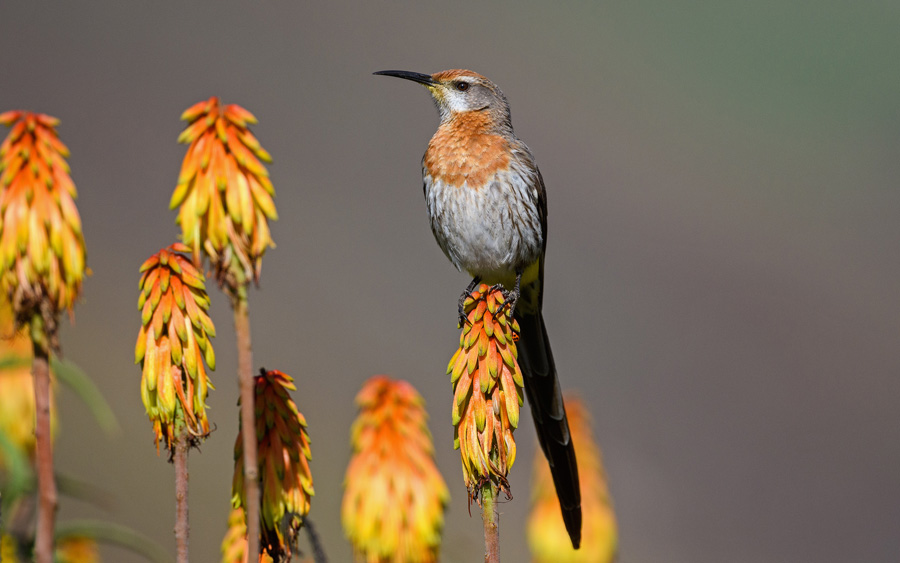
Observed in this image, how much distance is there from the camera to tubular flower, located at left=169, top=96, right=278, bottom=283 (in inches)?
90.7

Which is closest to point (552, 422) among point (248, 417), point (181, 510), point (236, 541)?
point (236, 541)

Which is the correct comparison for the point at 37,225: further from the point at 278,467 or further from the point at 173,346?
the point at 278,467

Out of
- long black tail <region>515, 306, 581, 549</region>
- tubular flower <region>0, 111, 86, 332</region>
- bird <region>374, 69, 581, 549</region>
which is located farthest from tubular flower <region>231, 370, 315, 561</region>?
bird <region>374, 69, 581, 549</region>

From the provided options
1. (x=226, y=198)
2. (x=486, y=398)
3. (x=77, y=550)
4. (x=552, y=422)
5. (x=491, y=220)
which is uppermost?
(x=491, y=220)

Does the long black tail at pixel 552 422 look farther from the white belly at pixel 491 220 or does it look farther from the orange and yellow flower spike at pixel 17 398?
the orange and yellow flower spike at pixel 17 398

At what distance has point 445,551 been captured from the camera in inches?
143

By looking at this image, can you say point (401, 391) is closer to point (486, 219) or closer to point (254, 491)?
point (254, 491)

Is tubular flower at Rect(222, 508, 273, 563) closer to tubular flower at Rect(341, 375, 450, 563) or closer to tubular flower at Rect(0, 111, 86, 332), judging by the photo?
tubular flower at Rect(341, 375, 450, 563)

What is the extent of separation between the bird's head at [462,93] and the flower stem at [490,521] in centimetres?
504

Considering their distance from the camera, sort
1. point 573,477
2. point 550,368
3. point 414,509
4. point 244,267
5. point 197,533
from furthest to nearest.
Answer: point 197,533 < point 550,368 < point 573,477 < point 414,509 < point 244,267

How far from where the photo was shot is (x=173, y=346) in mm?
2785

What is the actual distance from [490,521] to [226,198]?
1.25 meters

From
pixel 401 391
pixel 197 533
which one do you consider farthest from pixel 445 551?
pixel 197 533

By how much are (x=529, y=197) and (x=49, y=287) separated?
5.12 metres
